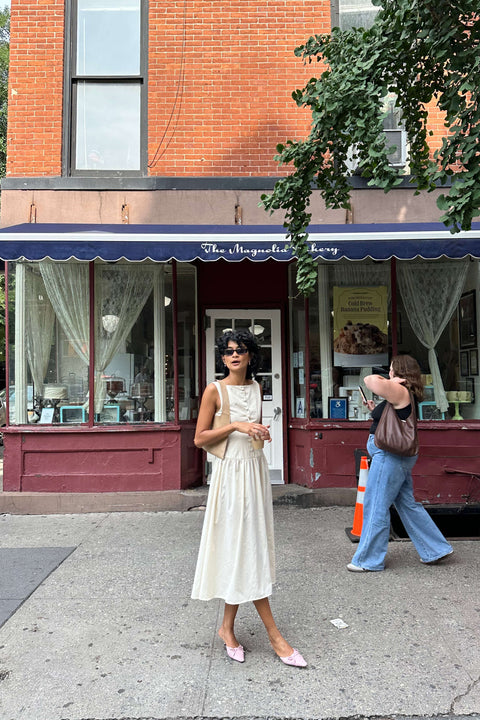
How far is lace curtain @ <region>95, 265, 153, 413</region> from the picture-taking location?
6863 millimetres

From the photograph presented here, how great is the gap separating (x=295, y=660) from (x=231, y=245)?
394 cm

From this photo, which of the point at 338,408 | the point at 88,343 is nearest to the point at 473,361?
the point at 338,408

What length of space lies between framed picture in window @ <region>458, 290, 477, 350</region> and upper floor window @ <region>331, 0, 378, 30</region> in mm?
3953

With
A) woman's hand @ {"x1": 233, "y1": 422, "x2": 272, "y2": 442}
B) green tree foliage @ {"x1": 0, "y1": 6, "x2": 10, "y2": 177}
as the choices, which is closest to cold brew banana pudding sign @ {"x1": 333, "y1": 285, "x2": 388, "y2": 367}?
woman's hand @ {"x1": 233, "y1": 422, "x2": 272, "y2": 442}

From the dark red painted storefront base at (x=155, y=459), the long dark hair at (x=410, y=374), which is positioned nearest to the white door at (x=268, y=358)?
the dark red painted storefront base at (x=155, y=459)

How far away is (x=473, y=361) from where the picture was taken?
691 cm

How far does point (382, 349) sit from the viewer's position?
22.7 ft

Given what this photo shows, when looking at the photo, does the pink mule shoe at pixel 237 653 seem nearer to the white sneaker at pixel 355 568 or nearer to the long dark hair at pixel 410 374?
the white sneaker at pixel 355 568

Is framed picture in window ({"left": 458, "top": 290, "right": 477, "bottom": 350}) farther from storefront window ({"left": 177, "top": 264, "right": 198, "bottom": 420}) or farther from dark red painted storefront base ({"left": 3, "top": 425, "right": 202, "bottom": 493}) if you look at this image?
dark red painted storefront base ({"left": 3, "top": 425, "right": 202, "bottom": 493})

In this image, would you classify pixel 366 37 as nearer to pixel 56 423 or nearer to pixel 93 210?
pixel 93 210

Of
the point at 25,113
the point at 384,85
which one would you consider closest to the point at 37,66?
the point at 25,113

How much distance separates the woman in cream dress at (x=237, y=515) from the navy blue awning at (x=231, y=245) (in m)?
2.68

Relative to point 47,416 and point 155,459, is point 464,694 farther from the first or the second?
point 47,416

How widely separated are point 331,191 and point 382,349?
273 cm
